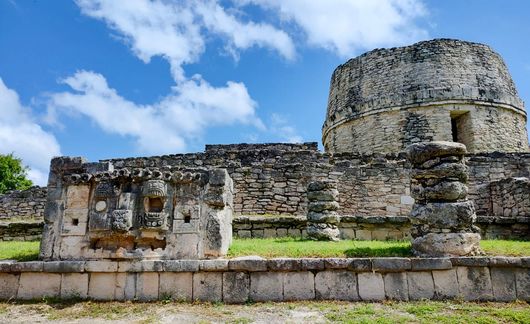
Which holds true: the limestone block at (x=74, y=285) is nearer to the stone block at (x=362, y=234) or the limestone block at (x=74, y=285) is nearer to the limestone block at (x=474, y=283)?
the limestone block at (x=474, y=283)

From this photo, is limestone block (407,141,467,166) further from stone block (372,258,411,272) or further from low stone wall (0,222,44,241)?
low stone wall (0,222,44,241)

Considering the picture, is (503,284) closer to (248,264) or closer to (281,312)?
(281,312)

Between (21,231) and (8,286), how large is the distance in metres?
5.88

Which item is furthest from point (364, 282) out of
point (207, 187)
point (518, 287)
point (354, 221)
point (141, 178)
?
point (354, 221)

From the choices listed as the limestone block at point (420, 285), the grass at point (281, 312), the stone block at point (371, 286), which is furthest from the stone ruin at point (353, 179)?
the stone block at point (371, 286)

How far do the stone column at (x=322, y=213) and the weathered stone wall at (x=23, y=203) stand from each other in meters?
9.82

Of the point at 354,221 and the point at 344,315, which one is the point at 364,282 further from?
the point at 354,221

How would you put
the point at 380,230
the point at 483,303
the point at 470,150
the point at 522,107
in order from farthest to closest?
1. the point at 522,107
2. the point at 470,150
3. the point at 380,230
4. the point at 483,303

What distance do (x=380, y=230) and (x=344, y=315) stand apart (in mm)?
5131

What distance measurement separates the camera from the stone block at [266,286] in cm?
534

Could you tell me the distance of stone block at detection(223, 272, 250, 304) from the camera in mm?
5352

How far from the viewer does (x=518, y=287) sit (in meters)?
5.14

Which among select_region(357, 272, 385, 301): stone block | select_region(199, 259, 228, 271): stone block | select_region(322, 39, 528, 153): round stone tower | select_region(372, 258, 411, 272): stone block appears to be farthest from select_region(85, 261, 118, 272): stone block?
select_region(322, 39, 528, 153): round stone tower

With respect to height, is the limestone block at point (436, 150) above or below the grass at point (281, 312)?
above
